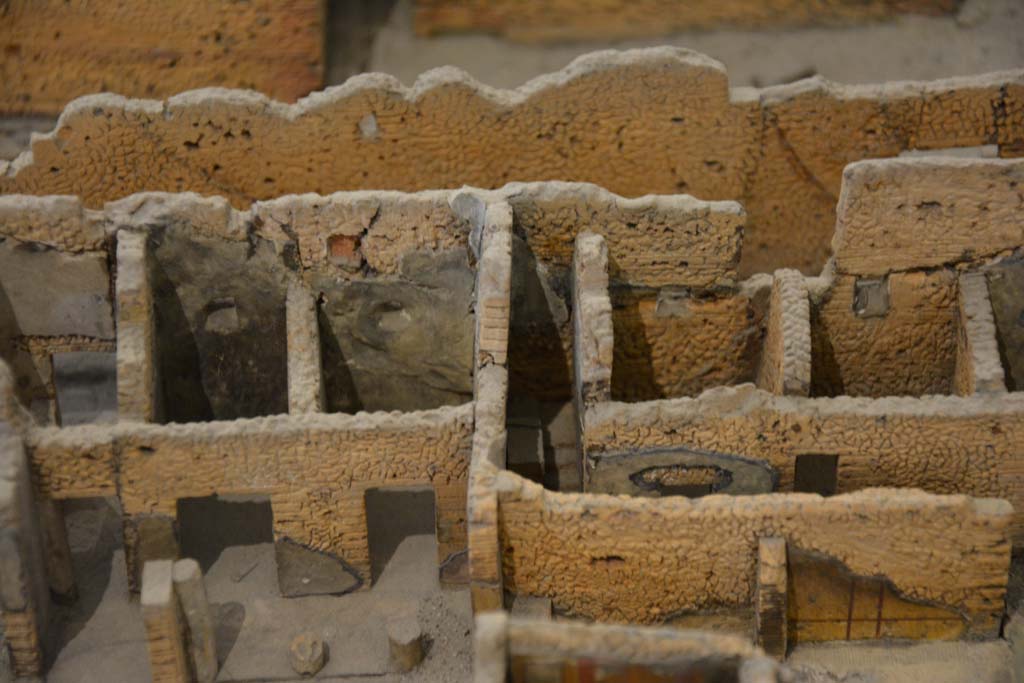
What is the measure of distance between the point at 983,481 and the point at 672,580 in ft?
8.00

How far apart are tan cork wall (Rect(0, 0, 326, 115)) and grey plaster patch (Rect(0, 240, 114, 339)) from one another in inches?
137

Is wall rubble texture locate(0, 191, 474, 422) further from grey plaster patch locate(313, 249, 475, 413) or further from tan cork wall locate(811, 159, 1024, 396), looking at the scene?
tan cork wall locate(811, 159, 1024, 396)

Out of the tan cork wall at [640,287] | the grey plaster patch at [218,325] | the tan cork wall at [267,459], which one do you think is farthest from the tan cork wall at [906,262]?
the grey plaster patch at [218,325]

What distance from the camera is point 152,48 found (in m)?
14.7

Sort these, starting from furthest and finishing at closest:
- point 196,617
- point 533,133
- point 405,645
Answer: point 533,133, point 405,645, point 196,617

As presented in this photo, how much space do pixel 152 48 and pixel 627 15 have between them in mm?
4781

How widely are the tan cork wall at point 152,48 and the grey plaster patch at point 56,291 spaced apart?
3.49 m

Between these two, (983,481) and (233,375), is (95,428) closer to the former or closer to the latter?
(233,375)

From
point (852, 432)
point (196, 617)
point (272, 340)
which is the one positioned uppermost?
point (272, 340)

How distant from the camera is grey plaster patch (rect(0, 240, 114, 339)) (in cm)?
1181

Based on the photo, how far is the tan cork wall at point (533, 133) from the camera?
12.8 metres

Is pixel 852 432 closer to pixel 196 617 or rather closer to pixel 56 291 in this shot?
pixel 196 617

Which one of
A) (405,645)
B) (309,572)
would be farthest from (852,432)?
(309,572)

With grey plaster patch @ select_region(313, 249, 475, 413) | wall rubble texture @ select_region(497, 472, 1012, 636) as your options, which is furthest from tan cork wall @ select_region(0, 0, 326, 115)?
wall rubble texture @ select_region(497, 472, 1012, 636)
